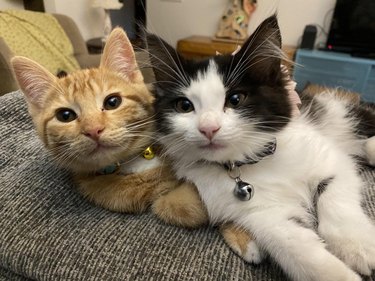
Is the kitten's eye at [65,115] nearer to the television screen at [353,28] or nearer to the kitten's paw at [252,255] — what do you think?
the kitten's paw at [252,255]

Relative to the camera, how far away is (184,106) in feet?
2.54

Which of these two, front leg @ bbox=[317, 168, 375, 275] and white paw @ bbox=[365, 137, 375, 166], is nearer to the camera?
front leg @ bbox=[317, 168, 375, 275]

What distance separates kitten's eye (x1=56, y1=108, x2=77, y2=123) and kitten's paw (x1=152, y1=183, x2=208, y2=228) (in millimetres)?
297

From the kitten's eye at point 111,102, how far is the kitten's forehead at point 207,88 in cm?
18

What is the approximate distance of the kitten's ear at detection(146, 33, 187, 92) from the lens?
0.81m

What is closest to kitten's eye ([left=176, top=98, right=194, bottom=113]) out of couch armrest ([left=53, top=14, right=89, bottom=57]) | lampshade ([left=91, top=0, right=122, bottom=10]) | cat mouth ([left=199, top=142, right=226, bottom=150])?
cat mouth ([left=199, top=142, right=226, bottom=150])

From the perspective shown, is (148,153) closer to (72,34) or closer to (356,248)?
(356,248)

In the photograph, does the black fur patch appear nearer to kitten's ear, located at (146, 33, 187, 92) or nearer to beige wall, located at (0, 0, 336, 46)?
kitten's ear, located at (146, 33, 187, 92)

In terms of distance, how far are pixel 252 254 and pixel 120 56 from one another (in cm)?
60

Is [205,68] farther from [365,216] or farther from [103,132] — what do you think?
[365,216]

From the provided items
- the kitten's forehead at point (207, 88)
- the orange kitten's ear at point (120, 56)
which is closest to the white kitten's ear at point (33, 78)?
the orange kitten's ear at point (120, 56)

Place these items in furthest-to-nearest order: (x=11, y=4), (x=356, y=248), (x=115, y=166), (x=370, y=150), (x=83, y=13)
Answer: (x=83, y=13) → (x=11, y=4) → (x=370, y=150) → (x=115, y=166) → (x=356, y=248)

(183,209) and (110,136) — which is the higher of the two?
(110,136)

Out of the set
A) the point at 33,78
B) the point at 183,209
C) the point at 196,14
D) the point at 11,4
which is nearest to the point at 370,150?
A: the point at 183,209
